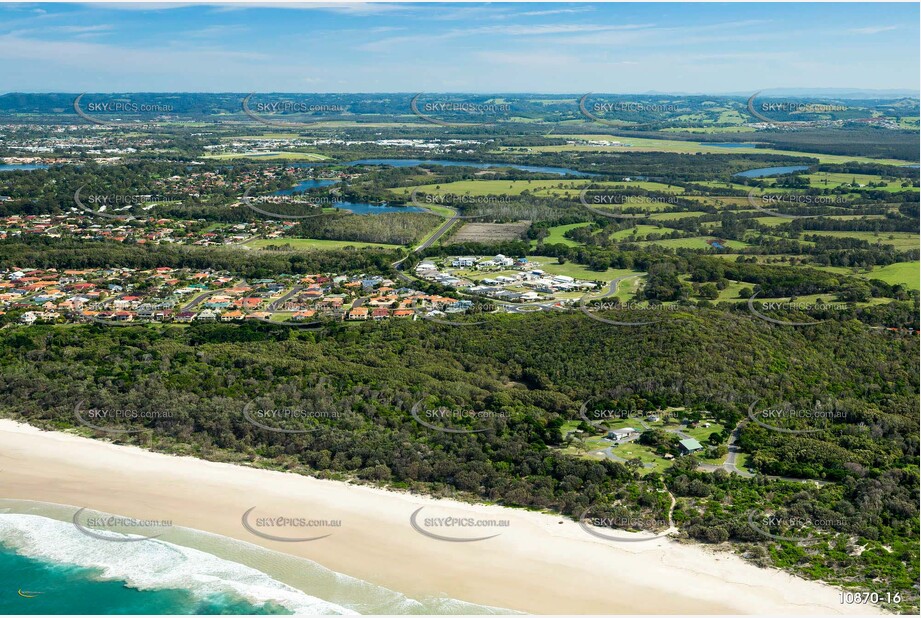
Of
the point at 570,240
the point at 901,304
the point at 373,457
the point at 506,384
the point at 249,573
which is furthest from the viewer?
the point at 570,240

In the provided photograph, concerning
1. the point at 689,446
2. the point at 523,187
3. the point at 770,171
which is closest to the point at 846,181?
the point at 770,171

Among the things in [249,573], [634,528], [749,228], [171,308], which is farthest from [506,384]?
[749,228]

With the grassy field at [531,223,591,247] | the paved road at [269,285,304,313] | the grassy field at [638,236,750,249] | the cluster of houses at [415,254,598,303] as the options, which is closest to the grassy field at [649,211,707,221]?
the grassy field at [531,223,591,247]

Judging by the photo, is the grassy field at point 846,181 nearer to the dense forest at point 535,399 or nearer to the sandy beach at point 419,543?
the dense forest at point 535,399

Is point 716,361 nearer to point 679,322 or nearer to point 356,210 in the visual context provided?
point 679,322

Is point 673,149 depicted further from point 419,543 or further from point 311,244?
point 419,543

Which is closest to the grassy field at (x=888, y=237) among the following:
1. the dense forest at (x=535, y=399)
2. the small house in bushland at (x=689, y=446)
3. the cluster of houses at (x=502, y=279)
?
the cluster of houses at (x=502, y=279)

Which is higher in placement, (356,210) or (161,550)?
(356,210)
